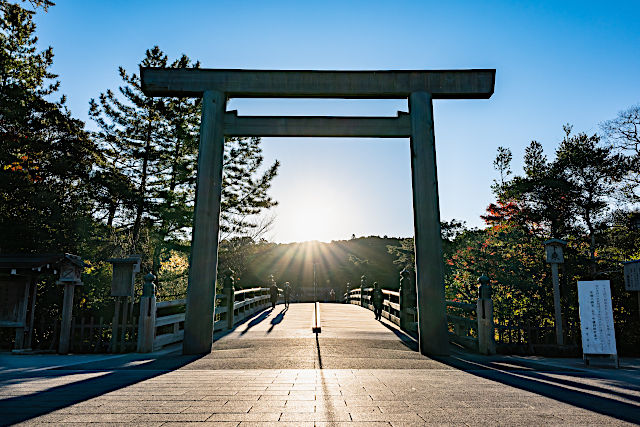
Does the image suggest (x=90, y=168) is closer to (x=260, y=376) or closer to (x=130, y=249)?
(x=130, y=249)

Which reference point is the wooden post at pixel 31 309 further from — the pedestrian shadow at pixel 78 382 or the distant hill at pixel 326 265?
the distant hill at pixel 326 265

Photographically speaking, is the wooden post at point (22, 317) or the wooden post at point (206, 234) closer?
the wooden post at point (206, 234)

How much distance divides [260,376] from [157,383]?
114cm

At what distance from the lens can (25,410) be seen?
9.96 feet

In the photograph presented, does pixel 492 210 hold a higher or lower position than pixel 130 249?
higher

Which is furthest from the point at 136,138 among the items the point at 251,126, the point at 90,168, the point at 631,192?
the point at 631,192

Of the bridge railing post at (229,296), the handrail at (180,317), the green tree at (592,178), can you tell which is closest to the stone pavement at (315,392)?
the handrail at (180,317)

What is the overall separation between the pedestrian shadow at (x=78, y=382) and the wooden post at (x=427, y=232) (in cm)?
403

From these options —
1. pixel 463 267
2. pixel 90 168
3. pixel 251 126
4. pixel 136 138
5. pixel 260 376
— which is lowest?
pixel 260 376

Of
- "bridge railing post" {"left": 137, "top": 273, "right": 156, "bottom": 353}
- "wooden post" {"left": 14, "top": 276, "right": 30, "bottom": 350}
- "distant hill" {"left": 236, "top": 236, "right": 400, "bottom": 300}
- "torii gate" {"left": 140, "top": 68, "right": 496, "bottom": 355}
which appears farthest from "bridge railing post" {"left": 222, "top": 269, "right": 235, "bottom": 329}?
"distant hill" {"left": 236, "top": 236, "right": 400, "bottom": 300}

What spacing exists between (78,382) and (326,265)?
38127 mm

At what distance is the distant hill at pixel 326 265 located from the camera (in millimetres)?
37250

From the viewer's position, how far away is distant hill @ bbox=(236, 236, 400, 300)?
122 feet

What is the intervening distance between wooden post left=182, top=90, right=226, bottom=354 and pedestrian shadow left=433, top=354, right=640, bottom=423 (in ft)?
13.4
